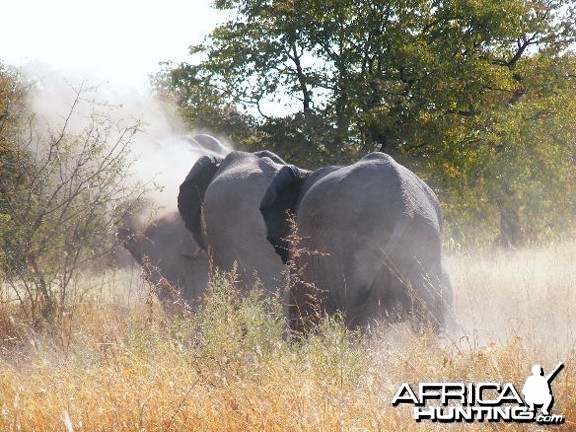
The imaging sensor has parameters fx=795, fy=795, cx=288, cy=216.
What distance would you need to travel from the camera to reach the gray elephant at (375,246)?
702 centimetres

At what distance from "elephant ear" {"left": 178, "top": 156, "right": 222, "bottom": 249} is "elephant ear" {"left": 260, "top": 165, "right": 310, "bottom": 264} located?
215 centimetres

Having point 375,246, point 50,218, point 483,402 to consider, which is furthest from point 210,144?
point 483,402

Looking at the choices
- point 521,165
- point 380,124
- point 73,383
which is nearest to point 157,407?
point 73,383

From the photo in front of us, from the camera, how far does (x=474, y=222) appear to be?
2181 centimetres

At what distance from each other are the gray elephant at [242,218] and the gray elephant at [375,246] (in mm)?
1815

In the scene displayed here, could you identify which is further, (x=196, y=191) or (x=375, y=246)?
(x=196, y=191)

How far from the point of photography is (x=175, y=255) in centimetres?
1202

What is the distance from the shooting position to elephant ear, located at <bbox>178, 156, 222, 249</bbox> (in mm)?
10992

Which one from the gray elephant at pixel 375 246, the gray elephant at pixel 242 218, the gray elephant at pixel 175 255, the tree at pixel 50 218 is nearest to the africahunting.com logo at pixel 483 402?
the gray elephant at pixel 375 246

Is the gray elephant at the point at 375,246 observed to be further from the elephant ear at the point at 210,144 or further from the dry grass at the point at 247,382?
the elephant ear at the point at 210,144

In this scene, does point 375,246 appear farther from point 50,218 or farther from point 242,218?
point 50,218

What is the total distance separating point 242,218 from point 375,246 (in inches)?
114

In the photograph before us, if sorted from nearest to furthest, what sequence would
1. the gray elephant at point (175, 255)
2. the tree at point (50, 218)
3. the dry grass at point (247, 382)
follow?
the dry grass at point (247, 382) < the tree at point (50, 218) < the gray elephant at point (175, 255)

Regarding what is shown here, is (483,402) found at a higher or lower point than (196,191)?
lower
